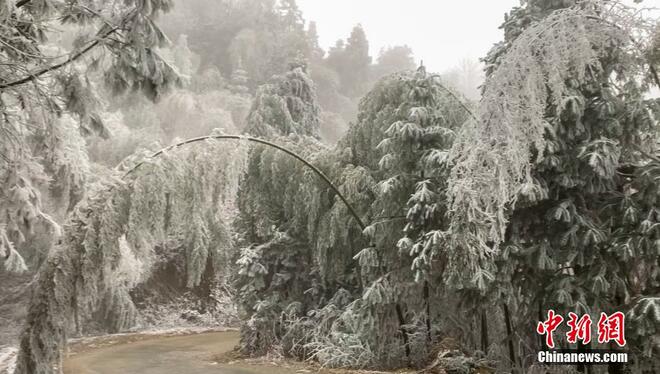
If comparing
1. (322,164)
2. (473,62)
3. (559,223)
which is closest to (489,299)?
(559,223)

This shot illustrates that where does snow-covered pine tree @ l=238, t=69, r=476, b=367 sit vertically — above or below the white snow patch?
above

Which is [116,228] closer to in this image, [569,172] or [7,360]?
[569,172]

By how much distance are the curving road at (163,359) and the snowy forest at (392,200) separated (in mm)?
611

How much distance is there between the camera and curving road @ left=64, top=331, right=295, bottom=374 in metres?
7.85

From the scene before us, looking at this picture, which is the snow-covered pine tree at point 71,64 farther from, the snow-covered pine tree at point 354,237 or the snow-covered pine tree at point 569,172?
the snow-covered pine tree at point 354,237

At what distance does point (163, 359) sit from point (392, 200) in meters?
4.83

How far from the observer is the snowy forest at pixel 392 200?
3.88 m

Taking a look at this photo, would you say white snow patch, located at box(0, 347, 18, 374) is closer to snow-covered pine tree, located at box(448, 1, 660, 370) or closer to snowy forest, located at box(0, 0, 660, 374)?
snowy forest, located at box(0, 0, 660, 374)

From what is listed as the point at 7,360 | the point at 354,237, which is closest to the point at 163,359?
Result: the point at 7,360

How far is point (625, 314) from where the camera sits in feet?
14.5

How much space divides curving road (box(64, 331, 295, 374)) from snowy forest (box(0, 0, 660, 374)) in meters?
0.61

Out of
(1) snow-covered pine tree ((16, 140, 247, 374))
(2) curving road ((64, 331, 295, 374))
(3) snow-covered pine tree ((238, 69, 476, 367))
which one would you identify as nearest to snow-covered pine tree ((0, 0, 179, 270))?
(1) snow-covered pine tree ((16, 140, 247, 374))

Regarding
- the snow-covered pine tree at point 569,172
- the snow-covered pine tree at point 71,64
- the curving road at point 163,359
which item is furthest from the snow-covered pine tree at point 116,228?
the curving road at point 163,359

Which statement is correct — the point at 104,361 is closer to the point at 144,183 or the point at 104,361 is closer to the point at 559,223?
the point at 144,183
